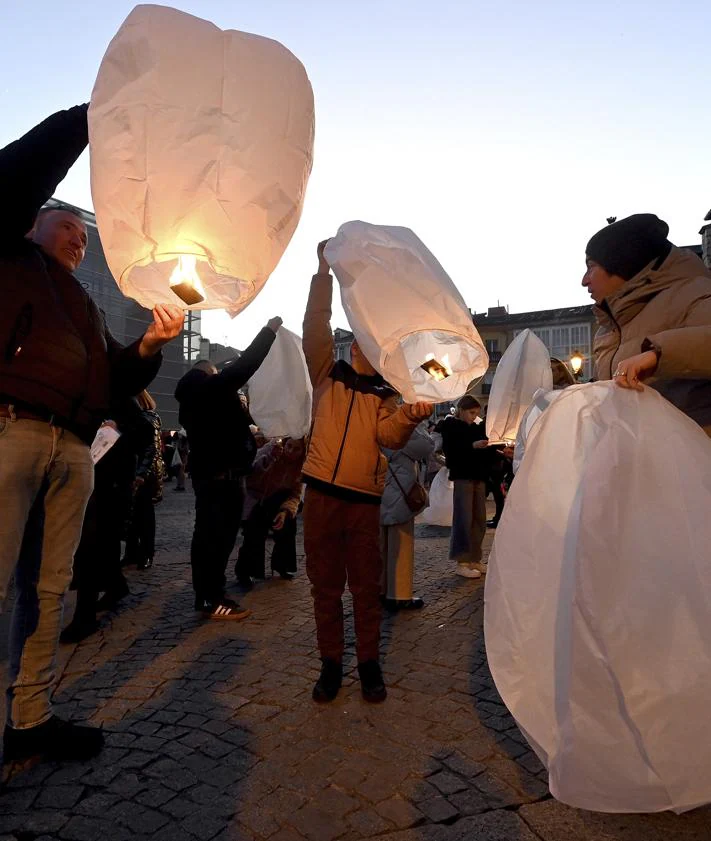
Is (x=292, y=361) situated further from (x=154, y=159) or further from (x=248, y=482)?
(x=154, y=159)

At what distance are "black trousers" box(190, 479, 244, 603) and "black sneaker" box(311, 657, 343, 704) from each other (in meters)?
1.54

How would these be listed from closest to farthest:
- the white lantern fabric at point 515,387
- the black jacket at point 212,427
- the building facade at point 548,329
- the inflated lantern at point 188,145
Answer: the inflated lantern at point 188,145 < the black jacket at point 212,427 < the white lantern fabric at point 515,387 < the building facade at point 548,329

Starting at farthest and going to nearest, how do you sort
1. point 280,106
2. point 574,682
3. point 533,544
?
point 533,544
point 574,682
point 280,106

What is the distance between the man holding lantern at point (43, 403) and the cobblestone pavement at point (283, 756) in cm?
32

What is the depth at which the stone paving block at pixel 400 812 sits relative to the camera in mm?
1952

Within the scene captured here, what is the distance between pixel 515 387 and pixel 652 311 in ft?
11.8

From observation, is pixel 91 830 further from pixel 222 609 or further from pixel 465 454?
pixel 465 454

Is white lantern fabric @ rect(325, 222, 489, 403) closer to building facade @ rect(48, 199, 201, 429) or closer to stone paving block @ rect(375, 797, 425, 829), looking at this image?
stone paving block @ rect(375, 797, 425, 829)

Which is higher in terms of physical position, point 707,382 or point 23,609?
point 707,382

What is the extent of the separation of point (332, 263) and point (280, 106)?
996 mm

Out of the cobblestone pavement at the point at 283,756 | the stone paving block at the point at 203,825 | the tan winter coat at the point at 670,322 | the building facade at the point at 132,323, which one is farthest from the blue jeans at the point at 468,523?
the building facade at the point at 132,323

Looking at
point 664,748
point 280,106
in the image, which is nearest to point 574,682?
point 664,748

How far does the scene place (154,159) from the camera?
5.19ft

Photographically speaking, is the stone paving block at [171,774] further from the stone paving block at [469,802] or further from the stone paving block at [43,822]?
the stone paving block at [469,802]
